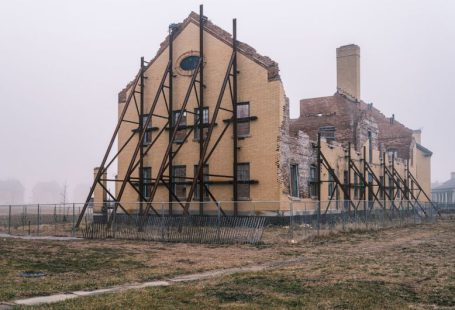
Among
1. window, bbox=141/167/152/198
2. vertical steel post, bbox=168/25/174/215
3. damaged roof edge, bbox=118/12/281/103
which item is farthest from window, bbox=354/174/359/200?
window, bbox=141/167/152/198

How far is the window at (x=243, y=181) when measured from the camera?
1219 inches

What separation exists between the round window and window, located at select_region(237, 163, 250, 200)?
7.61m

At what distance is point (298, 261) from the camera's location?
15.6m

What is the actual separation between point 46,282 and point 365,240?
607 inches

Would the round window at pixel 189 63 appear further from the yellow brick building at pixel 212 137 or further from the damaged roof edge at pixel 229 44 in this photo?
the damaged roof edge at pixel 229 44

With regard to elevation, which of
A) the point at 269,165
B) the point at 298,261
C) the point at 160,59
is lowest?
the point at 298,261

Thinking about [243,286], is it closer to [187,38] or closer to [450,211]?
[187,38]

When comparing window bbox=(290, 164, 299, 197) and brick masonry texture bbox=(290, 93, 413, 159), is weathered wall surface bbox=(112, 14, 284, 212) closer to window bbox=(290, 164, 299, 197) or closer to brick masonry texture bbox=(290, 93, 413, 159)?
window bbox=(290, 164, 299, 197)

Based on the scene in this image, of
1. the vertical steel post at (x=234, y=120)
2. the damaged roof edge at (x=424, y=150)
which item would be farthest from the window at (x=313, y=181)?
the damaged roof edge at (x=424, y=150)

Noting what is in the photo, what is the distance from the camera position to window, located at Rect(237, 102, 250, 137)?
1235 inches

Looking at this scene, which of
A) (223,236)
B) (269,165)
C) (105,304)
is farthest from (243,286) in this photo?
(269,165)

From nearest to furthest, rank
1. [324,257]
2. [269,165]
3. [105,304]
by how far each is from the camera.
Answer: [105,304], [324,257], [269,165]

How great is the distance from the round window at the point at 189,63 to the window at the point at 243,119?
4.59 m

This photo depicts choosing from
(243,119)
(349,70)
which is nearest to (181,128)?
(243,119)
